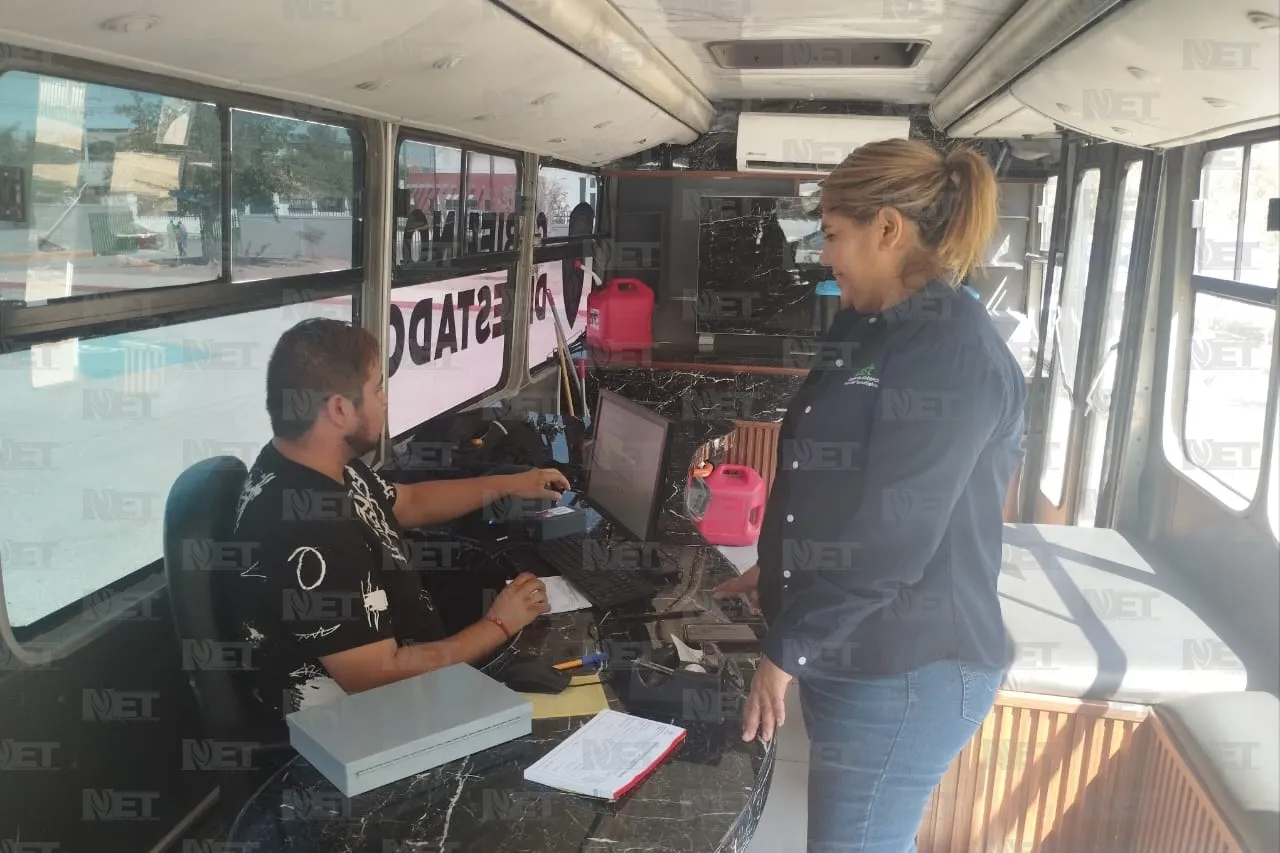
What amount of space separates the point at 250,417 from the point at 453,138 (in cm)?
127

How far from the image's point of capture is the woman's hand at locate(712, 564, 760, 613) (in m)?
1.98

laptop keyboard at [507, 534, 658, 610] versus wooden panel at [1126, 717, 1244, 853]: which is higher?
laptop keyboard at [507, 534, 658, 610]

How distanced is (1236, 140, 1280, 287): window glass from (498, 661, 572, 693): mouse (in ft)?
6.18

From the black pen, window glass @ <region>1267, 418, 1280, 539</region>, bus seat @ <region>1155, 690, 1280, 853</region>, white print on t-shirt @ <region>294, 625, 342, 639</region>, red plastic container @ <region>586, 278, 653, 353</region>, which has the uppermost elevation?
red plastic container @ <region>586, 278, 653, 353</region>

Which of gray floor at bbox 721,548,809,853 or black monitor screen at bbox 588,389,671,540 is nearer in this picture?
black monitor screen at bbox 588,389,671,540

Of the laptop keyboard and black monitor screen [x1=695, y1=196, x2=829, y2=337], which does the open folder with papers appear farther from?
black monitor screen [x1=695, y1=196, x2=829, y2=337]

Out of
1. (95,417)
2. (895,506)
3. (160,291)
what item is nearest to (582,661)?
(895,506)

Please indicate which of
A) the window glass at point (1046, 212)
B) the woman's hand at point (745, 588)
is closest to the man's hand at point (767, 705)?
the woman's hand at point (745, 588)

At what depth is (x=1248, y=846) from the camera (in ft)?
5.65

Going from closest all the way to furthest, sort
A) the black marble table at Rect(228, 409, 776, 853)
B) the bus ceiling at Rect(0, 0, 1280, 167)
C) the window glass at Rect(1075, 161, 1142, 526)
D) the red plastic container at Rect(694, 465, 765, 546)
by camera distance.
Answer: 1. the black marble table at Rect(228, 409, 776, 853)
2. the bus ceiling at Rect(0, 0, 1280, 167)
3. the red plastic container at Rect(694, 465, 765, 546)
4. the window glass at Rect(1075, 161, 1142, 526)

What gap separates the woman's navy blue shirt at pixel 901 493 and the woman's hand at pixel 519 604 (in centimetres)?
50

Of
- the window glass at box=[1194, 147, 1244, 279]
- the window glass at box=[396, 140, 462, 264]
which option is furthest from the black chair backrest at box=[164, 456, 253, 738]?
the window glass at box=[1194, 147, 1244, 279]

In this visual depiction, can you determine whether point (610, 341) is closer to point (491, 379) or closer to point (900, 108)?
point (491, 379)

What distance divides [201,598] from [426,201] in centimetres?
180
